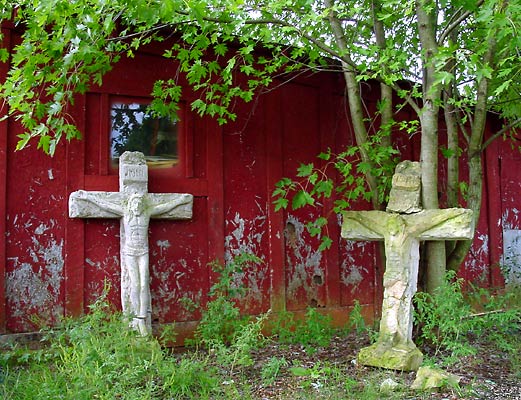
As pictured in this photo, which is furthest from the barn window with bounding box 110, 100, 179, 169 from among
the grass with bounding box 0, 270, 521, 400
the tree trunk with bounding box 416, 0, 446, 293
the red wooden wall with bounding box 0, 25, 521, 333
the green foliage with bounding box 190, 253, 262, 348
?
the tree trunk with bounding box 416, 0, 446, 293

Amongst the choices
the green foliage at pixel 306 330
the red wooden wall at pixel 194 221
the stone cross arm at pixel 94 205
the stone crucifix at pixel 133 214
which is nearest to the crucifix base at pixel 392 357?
the green foliage at pixel 306 330

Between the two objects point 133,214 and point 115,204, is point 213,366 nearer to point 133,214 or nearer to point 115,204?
point 133,214

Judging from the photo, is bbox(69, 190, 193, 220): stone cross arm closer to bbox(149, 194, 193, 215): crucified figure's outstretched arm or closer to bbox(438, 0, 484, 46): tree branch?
bbox(149, 194, 193, 215): crucified figure's outstretched arm

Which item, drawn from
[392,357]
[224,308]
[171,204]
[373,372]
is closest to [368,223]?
[392,357]

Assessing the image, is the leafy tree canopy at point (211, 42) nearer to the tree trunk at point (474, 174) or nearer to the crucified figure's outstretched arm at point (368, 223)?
the tree trunk at point (474, 174)

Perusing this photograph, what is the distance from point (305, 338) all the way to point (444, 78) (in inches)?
130

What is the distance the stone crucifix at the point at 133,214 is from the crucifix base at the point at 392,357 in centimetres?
215

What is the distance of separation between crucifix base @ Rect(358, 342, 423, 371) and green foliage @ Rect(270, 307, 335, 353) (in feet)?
2.69

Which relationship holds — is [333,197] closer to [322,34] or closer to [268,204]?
[268,204]

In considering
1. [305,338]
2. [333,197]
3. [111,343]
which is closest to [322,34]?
[333,197]

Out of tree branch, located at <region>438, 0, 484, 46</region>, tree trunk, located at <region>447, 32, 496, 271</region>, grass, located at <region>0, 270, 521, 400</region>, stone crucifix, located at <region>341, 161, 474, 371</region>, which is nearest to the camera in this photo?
grass, located at <region>0, 270, 521, 400</region>

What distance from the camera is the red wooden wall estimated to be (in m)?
5.93

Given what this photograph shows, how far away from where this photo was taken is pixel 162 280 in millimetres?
6488

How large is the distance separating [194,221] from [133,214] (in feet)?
2.93
